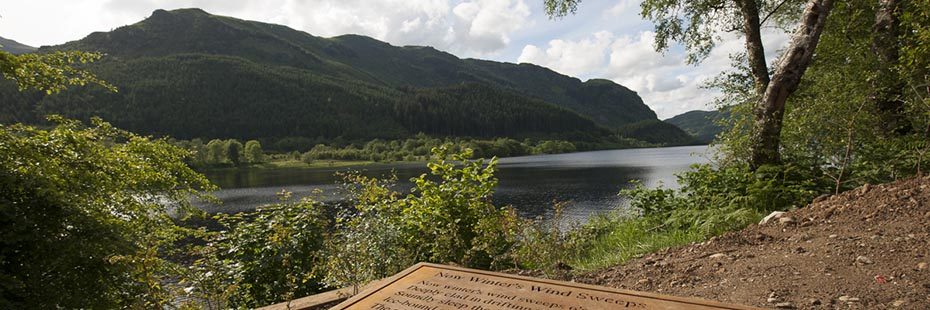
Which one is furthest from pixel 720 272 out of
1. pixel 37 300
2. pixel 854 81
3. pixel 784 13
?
pixel 784 13

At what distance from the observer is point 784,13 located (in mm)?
12867

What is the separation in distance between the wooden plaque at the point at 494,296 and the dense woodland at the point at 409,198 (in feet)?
4.36

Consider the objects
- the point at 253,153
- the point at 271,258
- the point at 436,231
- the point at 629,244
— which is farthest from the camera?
the point at 253,153

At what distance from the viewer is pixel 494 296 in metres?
3.30

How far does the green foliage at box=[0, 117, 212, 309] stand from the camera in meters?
3.66

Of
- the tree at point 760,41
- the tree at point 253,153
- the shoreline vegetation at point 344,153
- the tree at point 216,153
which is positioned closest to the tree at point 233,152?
the shoreline vegetation at point 344,153

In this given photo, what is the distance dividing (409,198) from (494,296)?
403 centimetres

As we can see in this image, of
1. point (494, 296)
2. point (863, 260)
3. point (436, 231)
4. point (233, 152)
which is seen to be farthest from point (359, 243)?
point (233, 152)

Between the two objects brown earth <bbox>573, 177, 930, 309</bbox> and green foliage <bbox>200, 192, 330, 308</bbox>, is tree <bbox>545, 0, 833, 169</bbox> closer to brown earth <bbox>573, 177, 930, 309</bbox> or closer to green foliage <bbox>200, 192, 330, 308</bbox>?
brown earth <bbox>573, 177, 930, 309</bbox>

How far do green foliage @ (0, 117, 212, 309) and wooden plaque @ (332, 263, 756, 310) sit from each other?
183 centimetres

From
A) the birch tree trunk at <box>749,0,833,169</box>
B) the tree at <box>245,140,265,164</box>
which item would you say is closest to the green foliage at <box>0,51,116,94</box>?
the birch tree trunk at <box>749,0,833,169</box>

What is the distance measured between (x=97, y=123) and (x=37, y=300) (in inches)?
146

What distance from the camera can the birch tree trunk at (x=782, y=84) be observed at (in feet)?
27.9

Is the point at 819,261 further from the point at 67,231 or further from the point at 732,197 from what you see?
the point at 67,231
